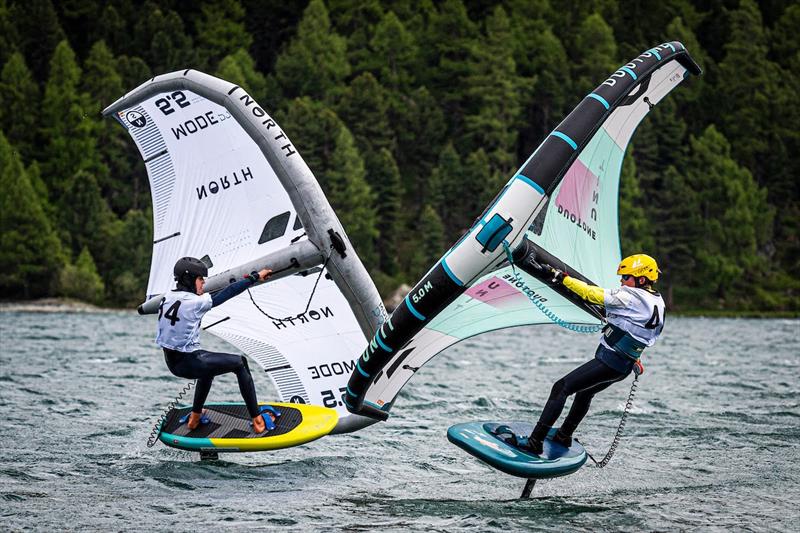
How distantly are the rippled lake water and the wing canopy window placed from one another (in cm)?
278

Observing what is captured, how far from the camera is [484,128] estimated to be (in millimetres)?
97812

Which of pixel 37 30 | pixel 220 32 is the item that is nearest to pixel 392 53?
pixel 220 32

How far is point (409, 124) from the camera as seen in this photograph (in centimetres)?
10081

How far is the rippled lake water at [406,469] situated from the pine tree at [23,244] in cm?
4919

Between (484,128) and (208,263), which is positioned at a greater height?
(484,128)

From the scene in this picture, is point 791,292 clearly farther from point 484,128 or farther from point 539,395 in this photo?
point 539,395

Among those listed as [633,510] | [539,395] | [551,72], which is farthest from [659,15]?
[633,510]

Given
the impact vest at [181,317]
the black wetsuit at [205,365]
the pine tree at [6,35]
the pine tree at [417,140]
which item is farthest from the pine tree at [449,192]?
the impact vest at [181,317]

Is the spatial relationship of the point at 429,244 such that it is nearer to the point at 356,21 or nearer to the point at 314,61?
the point at 314,61

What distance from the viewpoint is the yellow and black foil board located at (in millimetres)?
11398

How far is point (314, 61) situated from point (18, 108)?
29391 millimetres

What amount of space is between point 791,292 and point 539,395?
217ft

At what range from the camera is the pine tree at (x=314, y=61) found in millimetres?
100812

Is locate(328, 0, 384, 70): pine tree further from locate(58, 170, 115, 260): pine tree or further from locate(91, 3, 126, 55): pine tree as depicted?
locate(58, 170, 115, 260): pine tree
